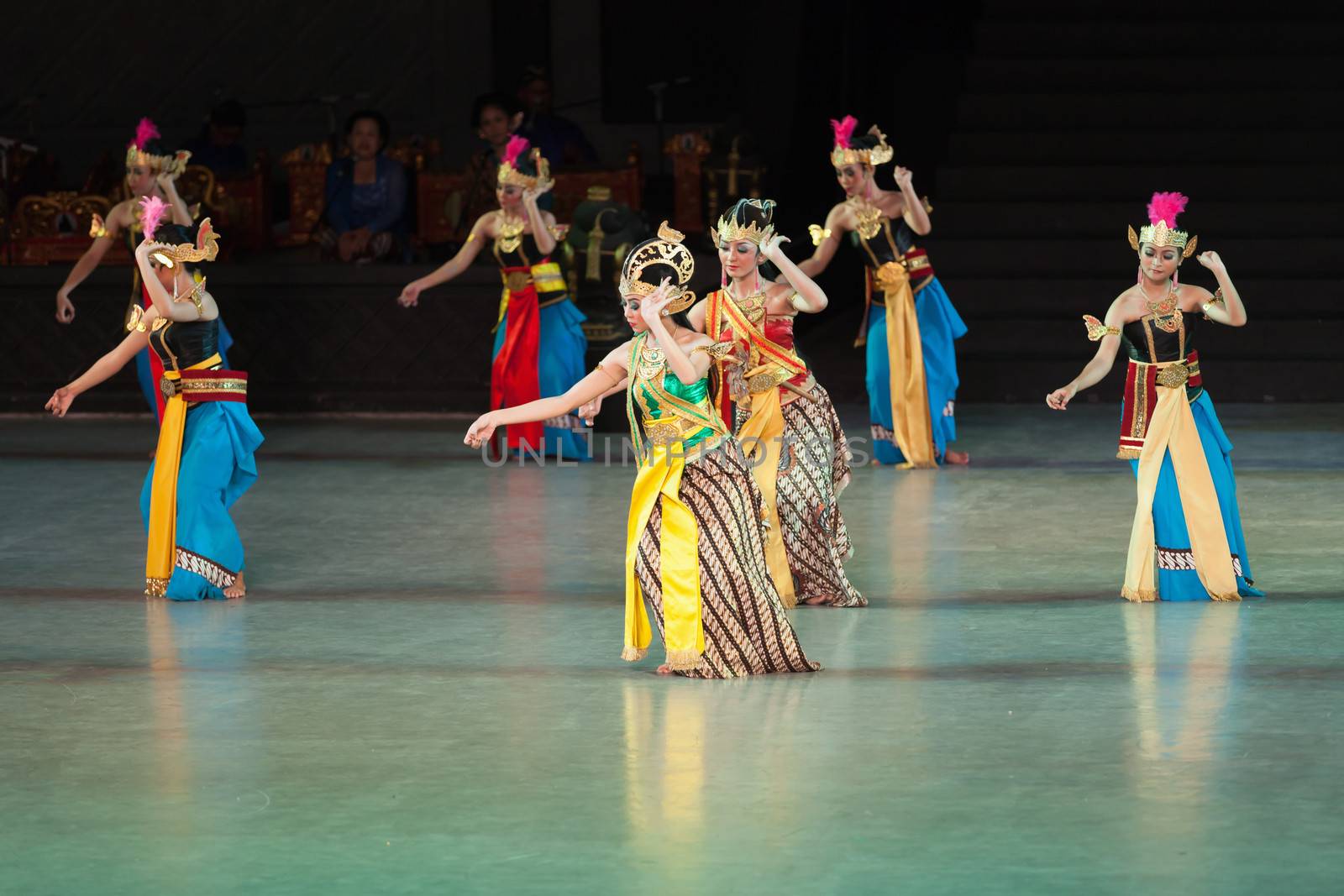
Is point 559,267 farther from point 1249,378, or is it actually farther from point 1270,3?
point 1270,3

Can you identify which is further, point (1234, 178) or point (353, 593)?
point (1234, 178)

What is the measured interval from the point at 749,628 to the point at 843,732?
661mm

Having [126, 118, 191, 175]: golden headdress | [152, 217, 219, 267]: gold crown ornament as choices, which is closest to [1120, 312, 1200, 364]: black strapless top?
[152, 217, 219, 267]: gold crown ornament

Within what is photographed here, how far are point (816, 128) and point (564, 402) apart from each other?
9425mm

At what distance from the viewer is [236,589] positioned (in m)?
7.03

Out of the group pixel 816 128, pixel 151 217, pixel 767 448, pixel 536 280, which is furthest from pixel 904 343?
pixel 816 128

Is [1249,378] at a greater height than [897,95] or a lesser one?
lesser

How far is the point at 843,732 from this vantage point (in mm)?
5074

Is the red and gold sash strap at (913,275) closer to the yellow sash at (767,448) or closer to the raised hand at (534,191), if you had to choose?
the raised hand at (534,191)

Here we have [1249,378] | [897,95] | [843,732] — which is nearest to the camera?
[843,732]

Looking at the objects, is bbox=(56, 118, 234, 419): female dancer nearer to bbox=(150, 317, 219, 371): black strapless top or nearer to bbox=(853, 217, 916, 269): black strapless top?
bbox=(150, 317, 219, 371): black strapless top

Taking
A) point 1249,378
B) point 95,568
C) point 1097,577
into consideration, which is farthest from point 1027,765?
point 1249,378

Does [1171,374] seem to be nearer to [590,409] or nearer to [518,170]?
[590,409]

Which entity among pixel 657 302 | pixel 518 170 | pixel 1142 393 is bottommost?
pixel 1142 393
